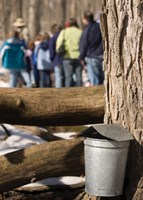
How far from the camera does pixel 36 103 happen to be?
17.6ft

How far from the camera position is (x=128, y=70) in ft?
15.8

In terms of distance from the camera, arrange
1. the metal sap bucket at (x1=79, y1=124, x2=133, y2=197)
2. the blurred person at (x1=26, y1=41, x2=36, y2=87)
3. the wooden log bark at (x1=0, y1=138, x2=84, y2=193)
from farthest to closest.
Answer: the blurred person at (x1=26, y1=41, x2=36, y2=87)
the wooden log bark at (x1=0, y1=138, x2=84, y2=193)
the metal sap bucket at (x1=79, y1=124, x2=133, y2=197)

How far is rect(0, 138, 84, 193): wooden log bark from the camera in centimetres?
523

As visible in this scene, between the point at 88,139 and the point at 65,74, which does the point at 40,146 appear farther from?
the point at 65,74

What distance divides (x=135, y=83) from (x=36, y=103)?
40.7 inches

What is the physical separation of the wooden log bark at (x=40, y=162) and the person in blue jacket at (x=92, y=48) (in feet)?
20.3

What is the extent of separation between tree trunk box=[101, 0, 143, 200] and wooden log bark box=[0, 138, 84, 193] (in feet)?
2.26

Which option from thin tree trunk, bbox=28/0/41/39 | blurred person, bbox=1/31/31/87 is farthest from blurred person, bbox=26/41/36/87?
thin tree trunk, bbox=28/0/41/39

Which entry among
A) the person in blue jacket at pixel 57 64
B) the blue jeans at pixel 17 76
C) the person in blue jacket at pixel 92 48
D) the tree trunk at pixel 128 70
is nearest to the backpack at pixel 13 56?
the blue jeans at pixel 17 76

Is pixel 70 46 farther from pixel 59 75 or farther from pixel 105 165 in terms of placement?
pixel 105 165

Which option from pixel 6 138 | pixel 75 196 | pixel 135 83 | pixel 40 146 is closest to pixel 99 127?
pixel 135 83

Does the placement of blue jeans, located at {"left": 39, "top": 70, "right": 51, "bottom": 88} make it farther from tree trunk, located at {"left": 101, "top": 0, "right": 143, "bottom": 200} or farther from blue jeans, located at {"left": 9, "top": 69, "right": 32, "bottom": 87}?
tree trunk, located at {"left": 101, "top": 0, "right": 143, "bottom": 200}

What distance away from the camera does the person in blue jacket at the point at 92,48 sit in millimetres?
11484

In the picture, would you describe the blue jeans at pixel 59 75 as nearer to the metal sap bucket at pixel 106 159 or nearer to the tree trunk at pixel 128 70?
the tree trunk at pixel 128 70
